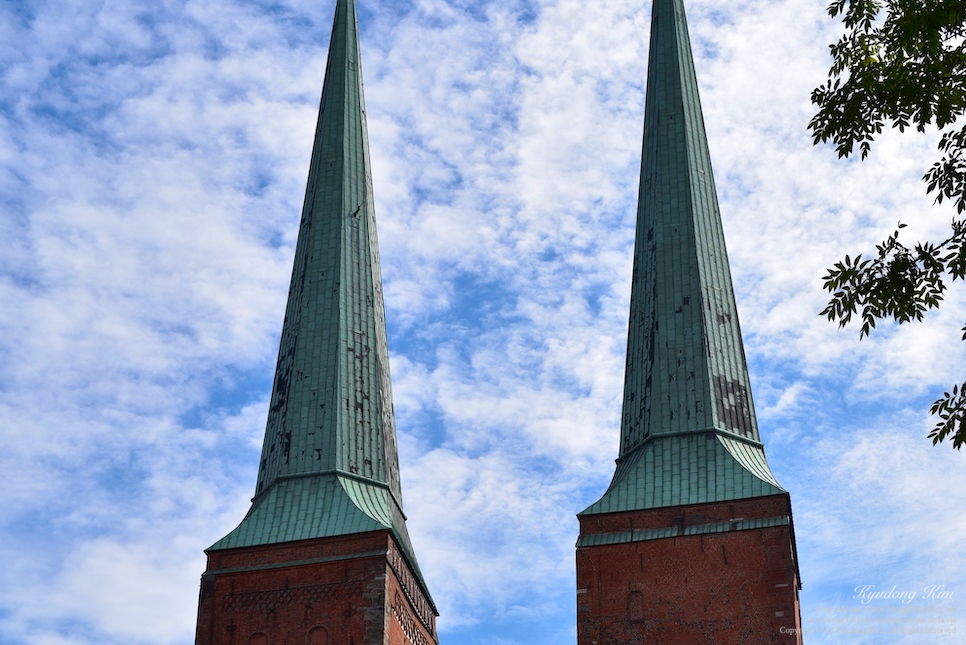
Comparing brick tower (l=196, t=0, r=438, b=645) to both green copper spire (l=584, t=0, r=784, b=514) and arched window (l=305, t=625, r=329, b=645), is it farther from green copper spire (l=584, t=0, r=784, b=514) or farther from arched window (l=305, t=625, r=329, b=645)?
green copper spire (l=584, t=0, r=784, b=514)

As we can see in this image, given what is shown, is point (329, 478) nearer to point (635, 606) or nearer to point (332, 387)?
point (332, 387)

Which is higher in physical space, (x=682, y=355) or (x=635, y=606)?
(x=682, y=355)

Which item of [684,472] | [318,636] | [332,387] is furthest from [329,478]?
[684,472]

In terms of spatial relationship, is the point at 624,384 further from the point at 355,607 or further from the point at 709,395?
the point at 355,607

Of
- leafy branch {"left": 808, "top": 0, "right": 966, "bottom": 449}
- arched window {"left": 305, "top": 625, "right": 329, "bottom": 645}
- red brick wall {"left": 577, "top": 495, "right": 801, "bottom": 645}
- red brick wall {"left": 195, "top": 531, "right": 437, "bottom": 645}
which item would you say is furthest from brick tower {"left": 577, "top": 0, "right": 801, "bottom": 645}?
leafy branch {"left": 808, "top": 0, "right": 966, "bottom": 449}

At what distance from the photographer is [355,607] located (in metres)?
31.7

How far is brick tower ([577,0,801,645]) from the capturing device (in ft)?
101

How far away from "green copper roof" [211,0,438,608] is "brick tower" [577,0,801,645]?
17.0 feet

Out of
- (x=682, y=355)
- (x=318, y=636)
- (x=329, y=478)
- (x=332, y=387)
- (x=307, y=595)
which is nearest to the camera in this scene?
(x=318, y=636)

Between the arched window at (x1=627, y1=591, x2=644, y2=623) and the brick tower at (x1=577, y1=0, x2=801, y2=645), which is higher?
the brick tower at (x1=577, y1=0, x2=801, y2=645)

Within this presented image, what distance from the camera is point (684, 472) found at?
3244 cm

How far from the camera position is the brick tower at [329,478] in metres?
32.0

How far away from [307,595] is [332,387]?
491cm

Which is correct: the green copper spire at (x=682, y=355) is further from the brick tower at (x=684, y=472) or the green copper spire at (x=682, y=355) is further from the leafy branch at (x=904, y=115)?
the leafy branch at (x=904, y=115)
